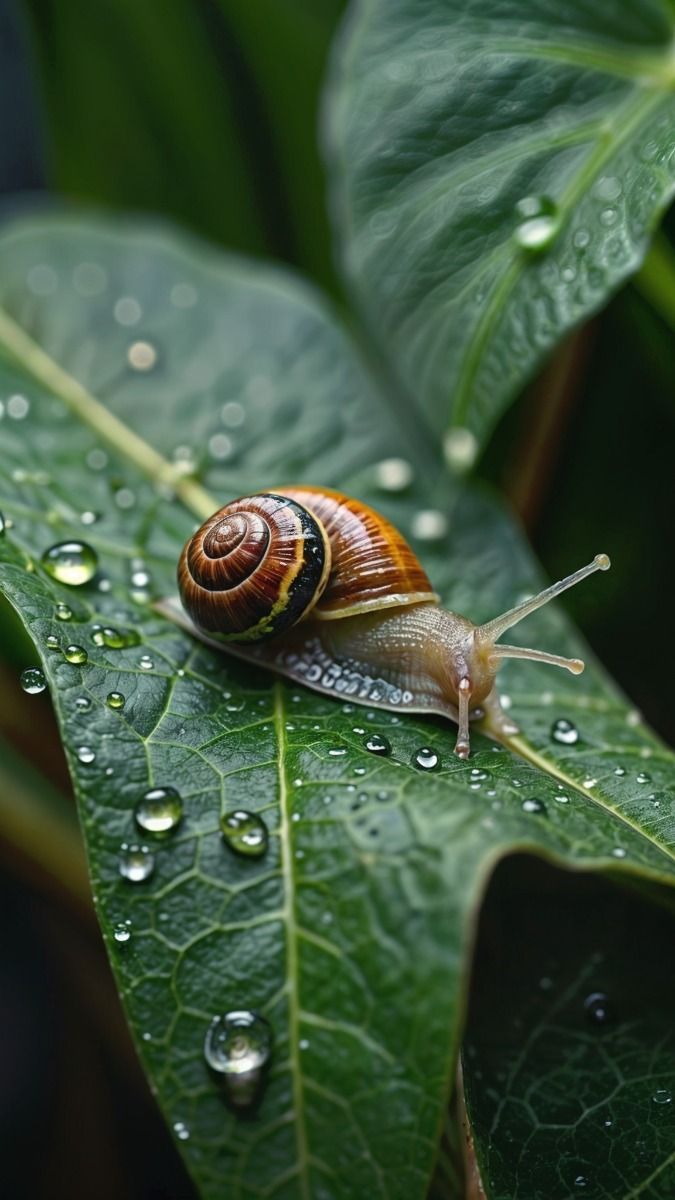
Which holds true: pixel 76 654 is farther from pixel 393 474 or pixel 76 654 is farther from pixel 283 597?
pixel 393 474

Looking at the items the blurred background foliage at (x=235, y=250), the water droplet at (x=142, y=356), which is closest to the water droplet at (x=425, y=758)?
the blurred background foliage at (x=235, y=250)

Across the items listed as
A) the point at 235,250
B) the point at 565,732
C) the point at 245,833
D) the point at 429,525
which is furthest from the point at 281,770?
the point at 235,250

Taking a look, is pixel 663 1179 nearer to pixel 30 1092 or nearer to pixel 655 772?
pixel 655 772

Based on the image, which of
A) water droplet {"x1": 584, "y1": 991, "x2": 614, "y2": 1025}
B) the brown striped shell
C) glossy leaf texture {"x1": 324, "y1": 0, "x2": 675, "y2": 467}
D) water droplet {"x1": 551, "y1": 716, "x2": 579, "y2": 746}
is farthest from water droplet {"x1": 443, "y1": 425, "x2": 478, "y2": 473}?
water droplet {"x1": 584, "y1": 991, "x2": 614, "y2": 1025}

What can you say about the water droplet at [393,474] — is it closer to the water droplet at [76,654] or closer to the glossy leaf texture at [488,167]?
the glossy leaf texture at [488,167]

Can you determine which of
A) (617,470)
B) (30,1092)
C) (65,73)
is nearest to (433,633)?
(617,470)

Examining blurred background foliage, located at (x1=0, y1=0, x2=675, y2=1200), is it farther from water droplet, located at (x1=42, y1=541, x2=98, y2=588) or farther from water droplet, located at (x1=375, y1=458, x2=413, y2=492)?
water droplet, located at (x1=375, y1=458, x2=413, y2=492)
